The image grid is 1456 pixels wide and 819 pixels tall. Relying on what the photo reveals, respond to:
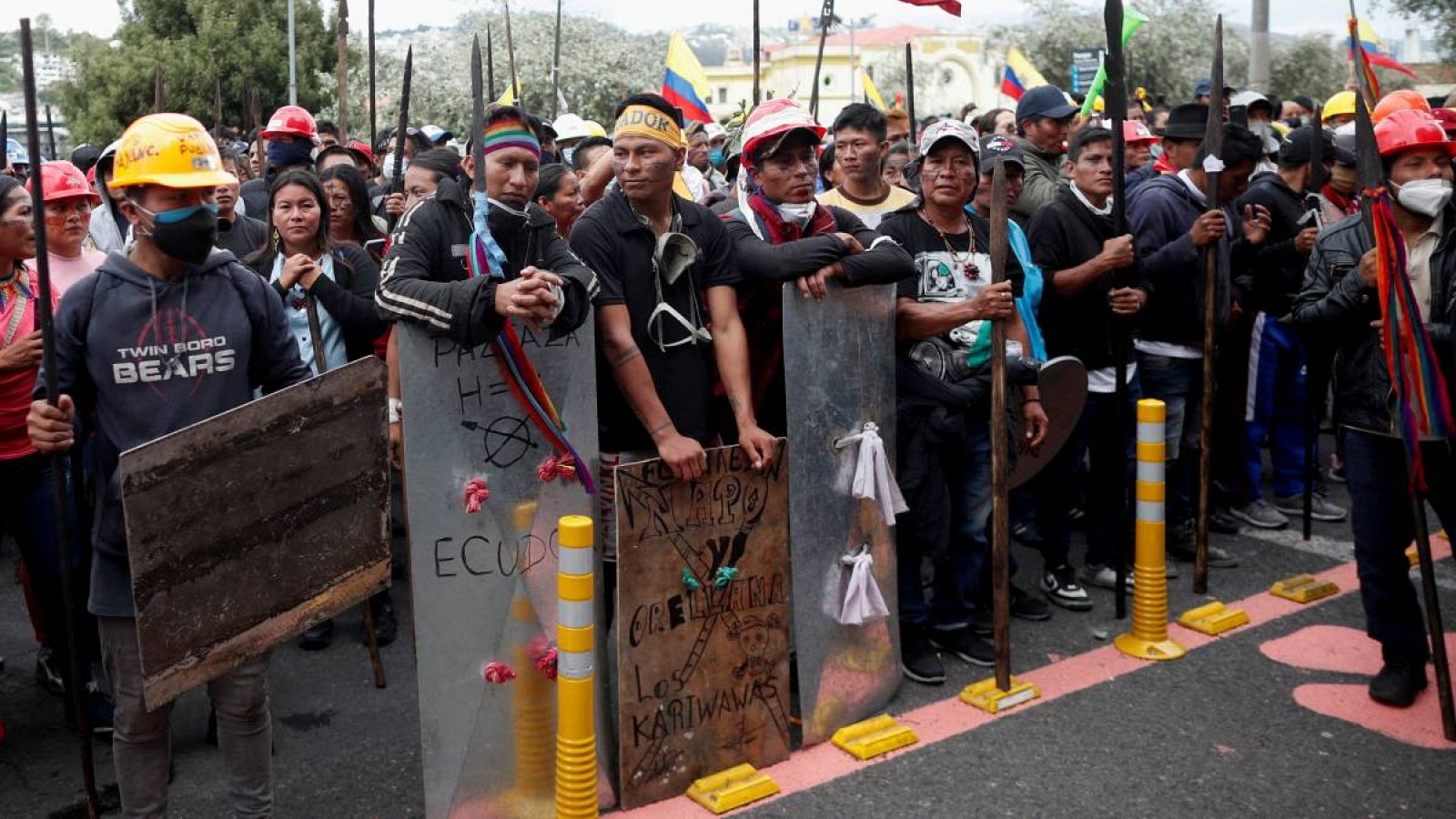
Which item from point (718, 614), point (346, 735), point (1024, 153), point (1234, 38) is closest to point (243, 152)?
point (1024, 153)

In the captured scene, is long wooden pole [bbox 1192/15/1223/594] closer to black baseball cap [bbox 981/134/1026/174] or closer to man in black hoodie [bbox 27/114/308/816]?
black baseball cap [bbox 981/134/1026/174]

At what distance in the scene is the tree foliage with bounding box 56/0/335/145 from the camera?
27656mm

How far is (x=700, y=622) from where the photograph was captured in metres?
4.55

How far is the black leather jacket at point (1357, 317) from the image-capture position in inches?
194

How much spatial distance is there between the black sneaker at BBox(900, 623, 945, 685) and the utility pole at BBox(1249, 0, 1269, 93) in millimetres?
11794

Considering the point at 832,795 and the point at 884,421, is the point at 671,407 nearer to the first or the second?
the point at 884,421

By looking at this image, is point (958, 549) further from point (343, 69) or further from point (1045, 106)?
point (343, 69)

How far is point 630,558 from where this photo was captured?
170 inches

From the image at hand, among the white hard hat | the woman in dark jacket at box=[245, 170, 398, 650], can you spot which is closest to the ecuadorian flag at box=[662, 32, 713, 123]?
the white hard hat

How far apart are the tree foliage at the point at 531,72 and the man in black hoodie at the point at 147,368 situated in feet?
A: 102

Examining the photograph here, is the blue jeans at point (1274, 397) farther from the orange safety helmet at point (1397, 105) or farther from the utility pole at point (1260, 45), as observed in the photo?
the utility pole at point (1260, 45)

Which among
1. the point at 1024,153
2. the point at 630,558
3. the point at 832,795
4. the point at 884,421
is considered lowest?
the point at 832,795

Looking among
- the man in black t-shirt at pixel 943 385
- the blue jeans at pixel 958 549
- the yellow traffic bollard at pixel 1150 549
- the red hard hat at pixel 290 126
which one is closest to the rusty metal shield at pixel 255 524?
the man in black t-shirt at pixel 943 385

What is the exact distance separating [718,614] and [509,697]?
30.6 inches
